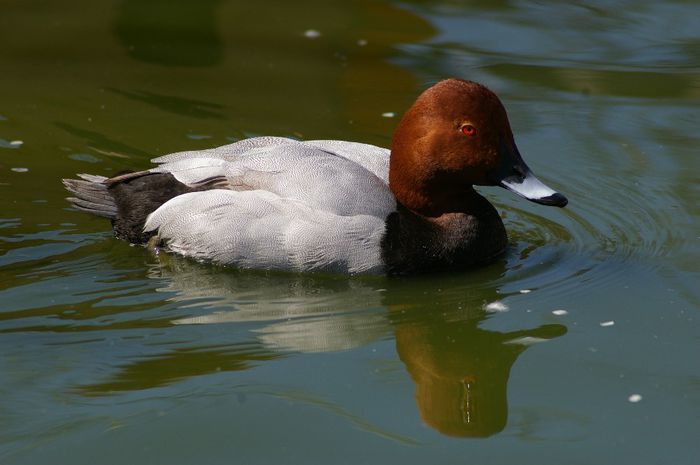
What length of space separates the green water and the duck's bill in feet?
1.29

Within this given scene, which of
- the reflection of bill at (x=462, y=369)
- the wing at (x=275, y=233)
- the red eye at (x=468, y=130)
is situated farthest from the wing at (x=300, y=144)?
the reflection of bill at (x=462, y=369)

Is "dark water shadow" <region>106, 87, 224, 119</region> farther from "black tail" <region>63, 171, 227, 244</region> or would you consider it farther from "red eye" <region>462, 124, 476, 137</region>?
"red eye" <region>462, 124, 476, 137</region>

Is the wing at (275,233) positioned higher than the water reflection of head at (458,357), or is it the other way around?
the wing at (275,233)

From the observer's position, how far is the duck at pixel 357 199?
632 centimetres

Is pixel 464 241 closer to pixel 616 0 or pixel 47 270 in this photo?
pixel 47 270

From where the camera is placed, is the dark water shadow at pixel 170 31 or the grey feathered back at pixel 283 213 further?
the dark water shadow at pixel 170 31

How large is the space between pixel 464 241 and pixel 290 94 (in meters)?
3.30

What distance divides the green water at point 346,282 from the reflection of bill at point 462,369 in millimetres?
13

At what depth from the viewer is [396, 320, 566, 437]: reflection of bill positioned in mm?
4977

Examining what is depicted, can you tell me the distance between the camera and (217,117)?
890cm

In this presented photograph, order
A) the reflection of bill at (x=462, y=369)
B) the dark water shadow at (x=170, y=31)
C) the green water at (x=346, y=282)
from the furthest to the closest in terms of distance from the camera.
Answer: the dark water shadow at (x=170, y=31) < the reflection of bill at (x=462, y=369) < the green water at (x=346, y=282)

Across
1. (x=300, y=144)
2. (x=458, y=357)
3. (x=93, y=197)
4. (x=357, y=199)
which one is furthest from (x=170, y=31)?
(x=458, y=357)

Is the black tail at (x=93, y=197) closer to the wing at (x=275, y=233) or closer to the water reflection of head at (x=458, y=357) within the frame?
the wing at (x=275, y=233)

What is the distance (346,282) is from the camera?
21.0ft
